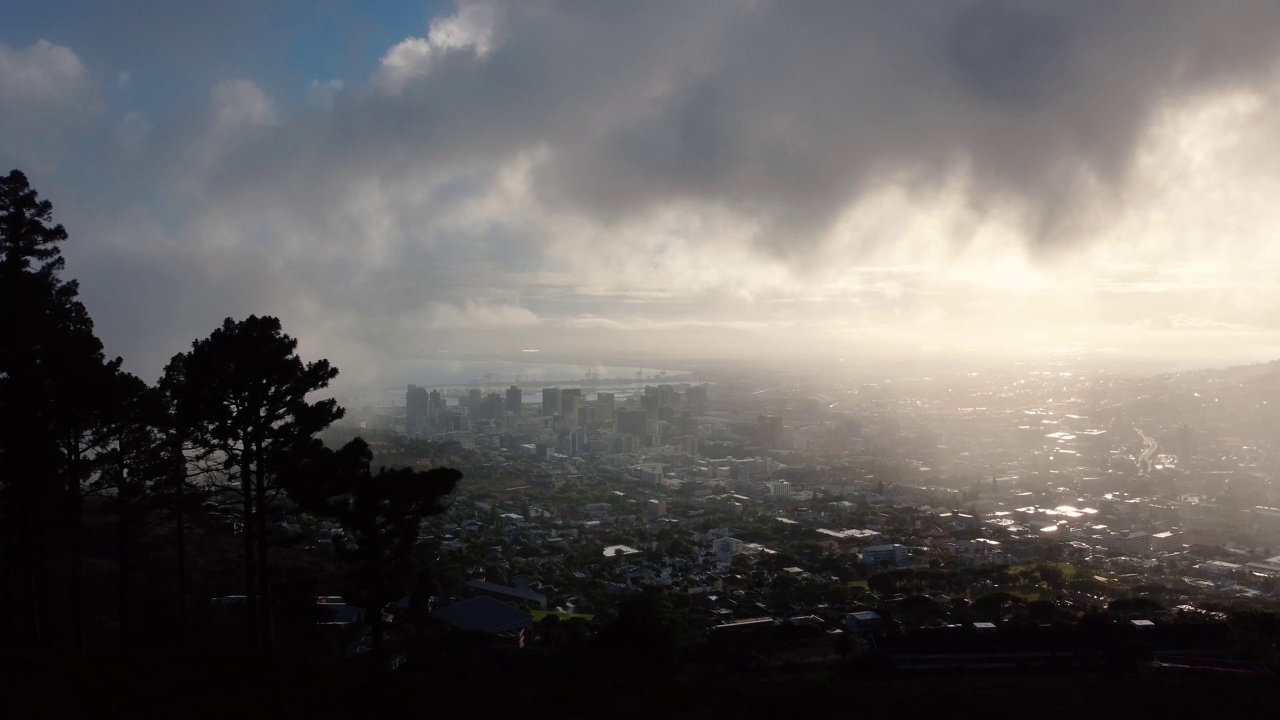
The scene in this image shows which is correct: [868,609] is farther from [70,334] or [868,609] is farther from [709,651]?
[70,334]

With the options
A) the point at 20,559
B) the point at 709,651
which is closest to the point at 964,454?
the point at 709,651

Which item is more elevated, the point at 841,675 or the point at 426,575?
the point at 426,575

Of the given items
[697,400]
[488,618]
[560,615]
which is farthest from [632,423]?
[488,618]

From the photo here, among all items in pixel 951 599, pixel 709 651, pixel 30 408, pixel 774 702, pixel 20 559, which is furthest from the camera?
pixel 951 599

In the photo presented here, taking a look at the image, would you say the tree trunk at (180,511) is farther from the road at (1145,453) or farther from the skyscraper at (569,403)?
the skyscraper at (569,403)

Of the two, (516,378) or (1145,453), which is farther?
(516,378)

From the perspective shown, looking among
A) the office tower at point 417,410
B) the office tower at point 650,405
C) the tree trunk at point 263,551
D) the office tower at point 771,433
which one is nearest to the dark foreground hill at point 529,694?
the tree trunk at point 263,551

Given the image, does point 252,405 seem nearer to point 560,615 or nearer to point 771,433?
point 560,615
